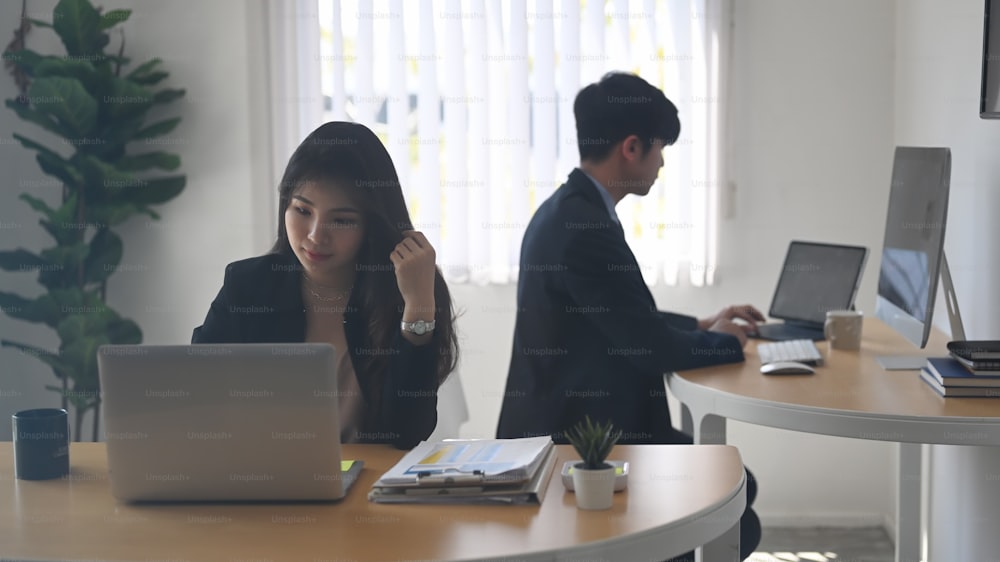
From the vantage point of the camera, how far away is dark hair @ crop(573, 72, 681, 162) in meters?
2.84

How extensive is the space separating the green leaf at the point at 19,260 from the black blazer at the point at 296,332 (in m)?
2.01

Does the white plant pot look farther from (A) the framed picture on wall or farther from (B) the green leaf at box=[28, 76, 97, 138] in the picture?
(B) the green leaf at box=[28, 76, 97, 138]

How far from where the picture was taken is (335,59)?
4102 millimetres

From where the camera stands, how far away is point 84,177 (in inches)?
153

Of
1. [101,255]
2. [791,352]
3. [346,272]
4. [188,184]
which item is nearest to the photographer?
[346,272]

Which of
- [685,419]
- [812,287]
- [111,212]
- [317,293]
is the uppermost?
[111,212]

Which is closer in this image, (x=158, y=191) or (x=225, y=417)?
(x=225, y=417)

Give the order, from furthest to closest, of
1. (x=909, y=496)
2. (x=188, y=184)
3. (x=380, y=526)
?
(x=188, y=184) < (x=909, y=496) < (x=380, y=526)

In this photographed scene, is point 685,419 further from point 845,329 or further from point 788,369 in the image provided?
point 788,369

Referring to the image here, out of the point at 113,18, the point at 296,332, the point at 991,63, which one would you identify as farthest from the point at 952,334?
the point at 113,18

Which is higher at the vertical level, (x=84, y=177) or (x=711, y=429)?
(x=84, y=177)

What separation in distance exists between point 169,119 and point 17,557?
2920 millimetres

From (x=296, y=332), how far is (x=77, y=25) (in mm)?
2243

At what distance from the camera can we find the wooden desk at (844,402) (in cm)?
208
